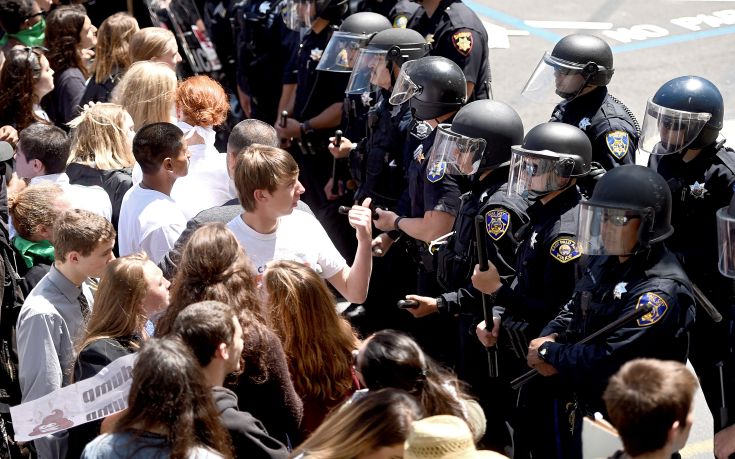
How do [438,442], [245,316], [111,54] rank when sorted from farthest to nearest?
[111,54], [245,316], [438,442]

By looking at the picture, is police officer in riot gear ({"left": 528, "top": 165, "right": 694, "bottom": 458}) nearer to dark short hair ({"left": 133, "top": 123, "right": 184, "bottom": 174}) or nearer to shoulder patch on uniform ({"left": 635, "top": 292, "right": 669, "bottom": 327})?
shoulder patch on uniform ({"left": 635, "top": 292, "right": 669, "bottom": 327})

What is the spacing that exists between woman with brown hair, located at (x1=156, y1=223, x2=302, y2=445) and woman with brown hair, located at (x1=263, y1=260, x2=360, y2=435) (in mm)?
115

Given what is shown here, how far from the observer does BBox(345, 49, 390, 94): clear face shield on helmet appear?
646 centimetres

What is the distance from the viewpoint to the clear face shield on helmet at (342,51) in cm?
693

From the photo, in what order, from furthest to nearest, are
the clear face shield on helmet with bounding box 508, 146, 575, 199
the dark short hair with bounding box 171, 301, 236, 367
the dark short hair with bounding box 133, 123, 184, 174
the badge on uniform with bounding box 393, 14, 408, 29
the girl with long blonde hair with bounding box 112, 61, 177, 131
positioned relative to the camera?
the badge on uniform with bounding box 393, 14, 408, 29, the girl with long blonde hair with bounding box 112, 61, 177, 131, the dark short hair with bounding box 133, 123, 184, 174, the clear face shield on helmet with bounding box 508, 146, 575, 199, the dark short hair with bounding box 171, 301, 236, 367

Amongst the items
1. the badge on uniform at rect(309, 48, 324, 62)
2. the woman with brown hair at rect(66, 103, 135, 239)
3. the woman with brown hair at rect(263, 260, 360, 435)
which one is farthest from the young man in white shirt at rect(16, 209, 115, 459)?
the badge on uniform at rect(309, 48, 324, 62)

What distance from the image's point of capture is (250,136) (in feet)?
17.3

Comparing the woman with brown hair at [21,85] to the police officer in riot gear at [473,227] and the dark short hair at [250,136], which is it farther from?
the police officer in riot gear at [473,227]

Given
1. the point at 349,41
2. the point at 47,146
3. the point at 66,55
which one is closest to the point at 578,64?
the point at 349,41

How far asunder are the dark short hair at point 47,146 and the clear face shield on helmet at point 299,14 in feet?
8.72

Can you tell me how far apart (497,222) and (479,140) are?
51 centimetres

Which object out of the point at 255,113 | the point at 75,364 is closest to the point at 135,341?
the point at 75,364

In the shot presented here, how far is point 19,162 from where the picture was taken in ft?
19.0

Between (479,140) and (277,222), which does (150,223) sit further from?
(479,140)
